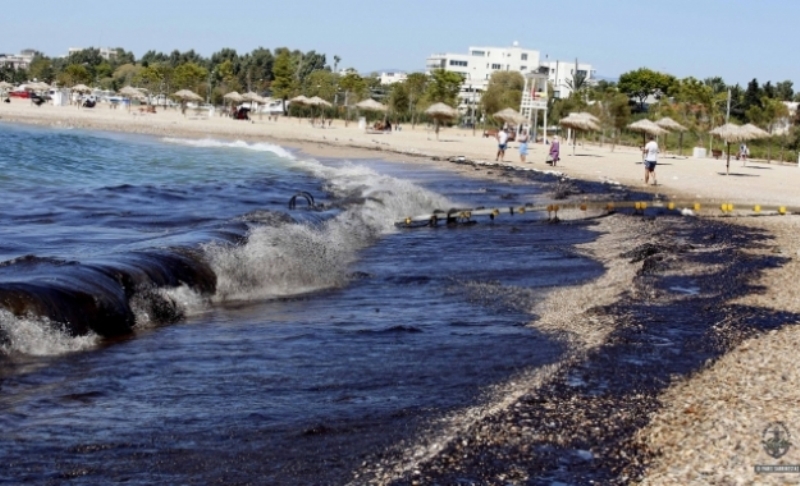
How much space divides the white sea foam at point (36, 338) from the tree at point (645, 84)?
116974mm

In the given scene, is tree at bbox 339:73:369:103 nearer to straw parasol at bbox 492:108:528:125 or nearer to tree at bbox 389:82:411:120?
tree at bbox 389:82:411:120

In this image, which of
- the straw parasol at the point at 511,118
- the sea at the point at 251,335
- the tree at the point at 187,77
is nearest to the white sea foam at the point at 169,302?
the sea at the point at 251,335

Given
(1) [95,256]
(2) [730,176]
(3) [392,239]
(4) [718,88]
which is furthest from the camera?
(4) [718,88]

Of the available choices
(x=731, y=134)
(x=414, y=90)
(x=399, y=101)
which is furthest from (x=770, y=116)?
(x=414, y=90)

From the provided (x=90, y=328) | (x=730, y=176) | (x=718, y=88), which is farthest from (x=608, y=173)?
(x=718, y=88)

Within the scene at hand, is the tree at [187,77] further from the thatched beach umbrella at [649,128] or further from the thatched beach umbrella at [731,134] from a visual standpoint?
the thatched beach umbrella at [731,134]

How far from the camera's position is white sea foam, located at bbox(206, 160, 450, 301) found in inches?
498

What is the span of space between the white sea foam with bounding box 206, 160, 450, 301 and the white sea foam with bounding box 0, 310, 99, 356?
2927 millimetres

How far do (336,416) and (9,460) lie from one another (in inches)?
83.7

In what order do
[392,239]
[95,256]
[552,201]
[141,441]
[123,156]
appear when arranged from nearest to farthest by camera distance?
1. [141,441]
2. [95,256]
3. [392,239]
4. [552,201]
5. [123,156]

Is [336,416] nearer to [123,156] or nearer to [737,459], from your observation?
[737,459]

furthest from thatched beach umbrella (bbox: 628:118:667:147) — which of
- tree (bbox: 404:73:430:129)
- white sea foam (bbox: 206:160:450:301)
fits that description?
tree (bbox: 404:73:430:129)

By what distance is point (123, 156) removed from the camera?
43375mm

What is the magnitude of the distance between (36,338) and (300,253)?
5.91 meters
